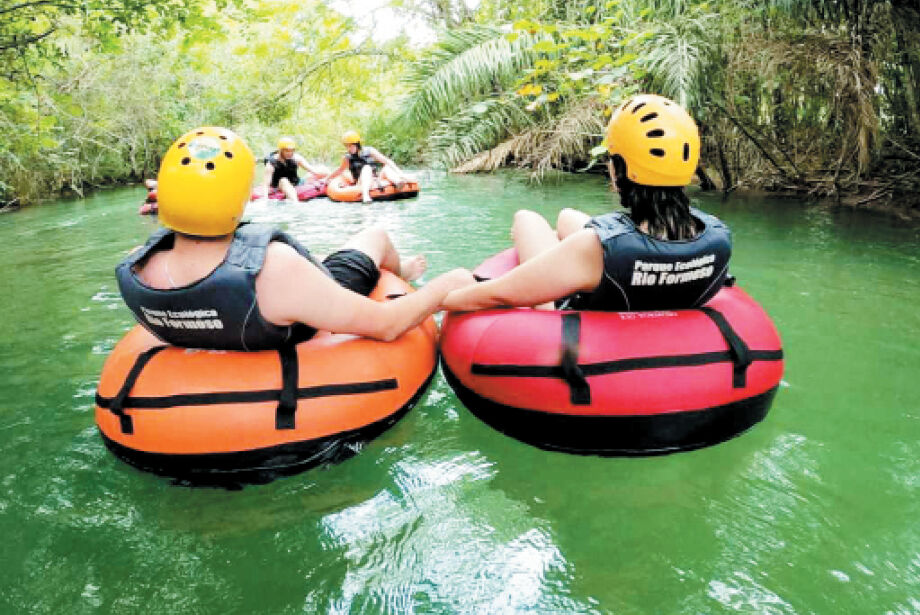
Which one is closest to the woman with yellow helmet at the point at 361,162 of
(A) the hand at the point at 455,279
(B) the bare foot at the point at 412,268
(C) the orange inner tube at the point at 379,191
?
(C) the orange inner tube at the point at 379,191

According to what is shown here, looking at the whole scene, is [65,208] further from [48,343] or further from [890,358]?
[890,358]

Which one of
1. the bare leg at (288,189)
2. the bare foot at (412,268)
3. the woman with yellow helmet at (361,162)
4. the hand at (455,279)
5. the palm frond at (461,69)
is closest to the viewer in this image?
the hand at (455,279)

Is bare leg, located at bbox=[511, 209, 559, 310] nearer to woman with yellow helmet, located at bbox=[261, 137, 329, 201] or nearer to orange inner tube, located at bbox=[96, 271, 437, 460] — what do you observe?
orange inner tube, located at bbox=[96, 271, 437, 460]

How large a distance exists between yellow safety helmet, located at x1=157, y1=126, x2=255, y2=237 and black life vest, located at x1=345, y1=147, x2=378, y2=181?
7891mm

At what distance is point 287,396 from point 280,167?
8.54m

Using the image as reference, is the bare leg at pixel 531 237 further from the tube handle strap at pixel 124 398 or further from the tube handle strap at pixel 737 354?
the tube handle strap at pixel 124 398

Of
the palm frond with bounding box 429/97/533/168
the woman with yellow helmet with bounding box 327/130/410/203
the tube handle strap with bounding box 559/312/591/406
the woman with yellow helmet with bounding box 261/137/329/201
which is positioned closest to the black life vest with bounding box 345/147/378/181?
the woman with yellow helmet with bounding box 327/130/410/203

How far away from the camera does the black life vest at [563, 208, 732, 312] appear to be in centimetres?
235

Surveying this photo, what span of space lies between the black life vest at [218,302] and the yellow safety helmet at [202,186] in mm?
119

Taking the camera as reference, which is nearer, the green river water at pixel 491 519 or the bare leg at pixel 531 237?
the green river water at pixel 491 519

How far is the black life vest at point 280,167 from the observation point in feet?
32.9

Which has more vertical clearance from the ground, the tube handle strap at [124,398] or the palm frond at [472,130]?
the palm frond at [472,130]

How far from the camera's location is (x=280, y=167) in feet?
33.4

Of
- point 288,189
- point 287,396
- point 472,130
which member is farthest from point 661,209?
point 472,130
